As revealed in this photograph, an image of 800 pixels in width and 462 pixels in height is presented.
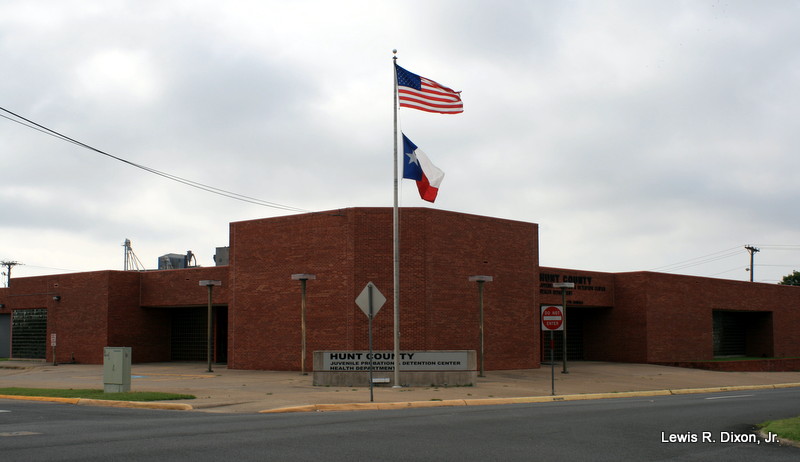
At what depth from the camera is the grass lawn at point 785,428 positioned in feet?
39.5

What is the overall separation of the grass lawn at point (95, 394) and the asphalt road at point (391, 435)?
72.7 inches

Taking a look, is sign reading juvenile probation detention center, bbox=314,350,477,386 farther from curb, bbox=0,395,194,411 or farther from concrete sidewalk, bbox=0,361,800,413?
curb, bbox=0,395,194,411

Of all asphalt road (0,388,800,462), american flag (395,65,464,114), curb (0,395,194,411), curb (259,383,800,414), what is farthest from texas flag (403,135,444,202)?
curb (0,395,194,411)

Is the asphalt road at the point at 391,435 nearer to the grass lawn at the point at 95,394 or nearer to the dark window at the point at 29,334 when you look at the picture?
the grass lawn at the point at 95,394

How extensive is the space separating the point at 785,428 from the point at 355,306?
1927cm

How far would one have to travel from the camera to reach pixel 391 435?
1166 centimetres

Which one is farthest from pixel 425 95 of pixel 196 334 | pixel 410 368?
pixel 196 334

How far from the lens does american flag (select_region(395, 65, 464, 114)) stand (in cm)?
2281

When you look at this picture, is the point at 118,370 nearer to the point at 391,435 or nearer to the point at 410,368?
the point at 410,368

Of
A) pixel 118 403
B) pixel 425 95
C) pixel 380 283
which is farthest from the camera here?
pixel 380 283

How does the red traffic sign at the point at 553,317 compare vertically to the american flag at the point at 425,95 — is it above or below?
below

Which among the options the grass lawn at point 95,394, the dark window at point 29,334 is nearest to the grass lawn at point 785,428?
the grass lawn at point 95,394

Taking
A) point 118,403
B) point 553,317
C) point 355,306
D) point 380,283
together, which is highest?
point 380,283

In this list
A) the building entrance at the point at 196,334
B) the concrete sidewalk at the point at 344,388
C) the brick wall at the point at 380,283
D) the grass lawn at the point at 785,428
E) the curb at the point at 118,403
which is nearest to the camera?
the grass lawn at the point at 785,428
